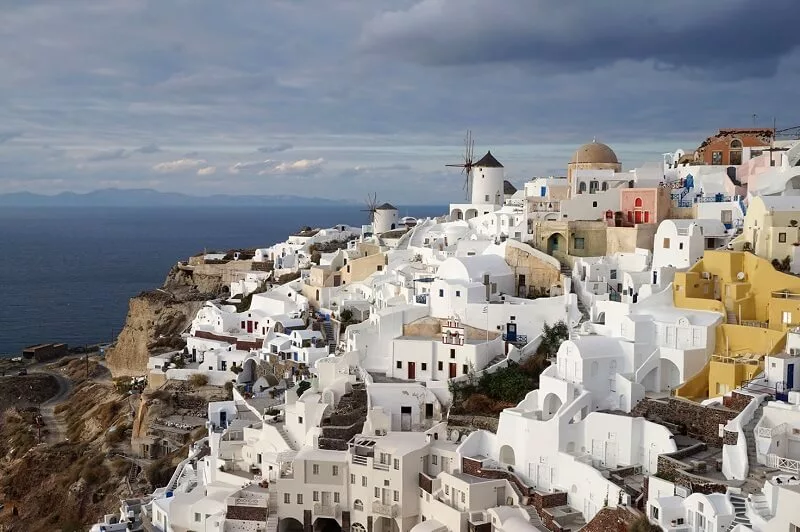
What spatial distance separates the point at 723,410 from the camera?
68.5 ft

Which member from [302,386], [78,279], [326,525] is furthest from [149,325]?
[78,279]

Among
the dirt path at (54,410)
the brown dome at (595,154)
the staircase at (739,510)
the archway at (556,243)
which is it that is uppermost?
the brown dome at (595,154)

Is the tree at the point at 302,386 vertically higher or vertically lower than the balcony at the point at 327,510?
higher

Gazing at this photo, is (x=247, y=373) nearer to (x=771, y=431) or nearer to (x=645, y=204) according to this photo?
(x=645, y=204)

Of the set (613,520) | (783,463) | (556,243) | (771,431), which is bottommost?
(613,520)

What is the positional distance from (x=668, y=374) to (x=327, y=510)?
33.9ft

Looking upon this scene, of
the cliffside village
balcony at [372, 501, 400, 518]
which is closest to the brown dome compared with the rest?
the cliffside village

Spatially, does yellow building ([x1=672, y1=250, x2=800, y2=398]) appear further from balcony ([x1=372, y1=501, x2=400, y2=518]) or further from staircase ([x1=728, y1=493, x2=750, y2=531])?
balcony ([x1=372, y1=501, x2=400, y2=518])

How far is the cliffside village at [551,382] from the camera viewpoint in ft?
67.2

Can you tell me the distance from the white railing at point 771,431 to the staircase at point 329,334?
60.3 ft

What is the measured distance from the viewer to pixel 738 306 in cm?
2448

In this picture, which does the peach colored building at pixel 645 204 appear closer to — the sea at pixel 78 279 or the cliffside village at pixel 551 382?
the cliffside village at pixel 551 382

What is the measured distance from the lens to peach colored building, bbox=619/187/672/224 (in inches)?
1270

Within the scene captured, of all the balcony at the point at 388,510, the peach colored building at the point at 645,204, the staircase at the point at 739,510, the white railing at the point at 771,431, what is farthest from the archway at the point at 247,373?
the staircase at the point at 739,510
